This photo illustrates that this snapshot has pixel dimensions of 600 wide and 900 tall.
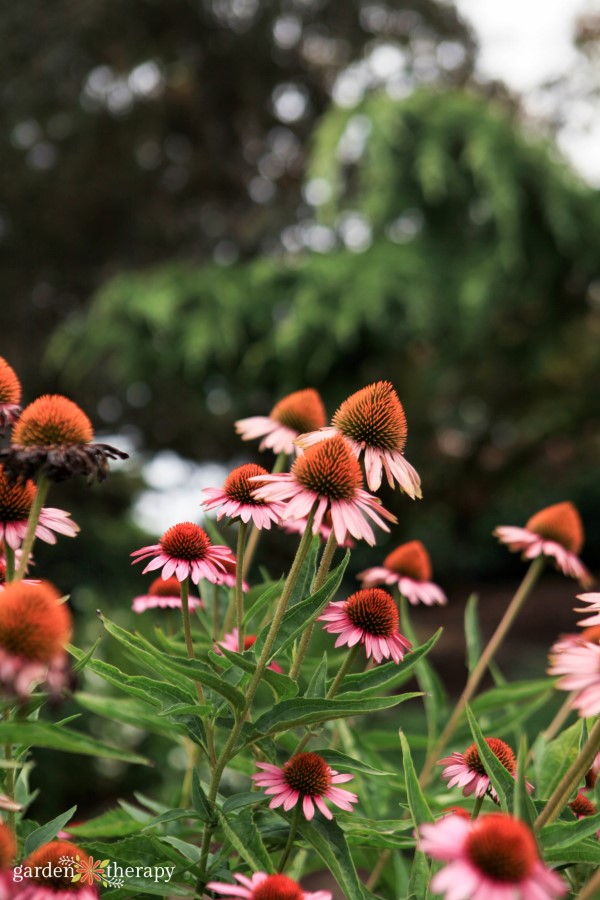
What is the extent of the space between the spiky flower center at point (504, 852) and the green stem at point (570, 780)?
0.10 meters

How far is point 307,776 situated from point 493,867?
8.5 inches

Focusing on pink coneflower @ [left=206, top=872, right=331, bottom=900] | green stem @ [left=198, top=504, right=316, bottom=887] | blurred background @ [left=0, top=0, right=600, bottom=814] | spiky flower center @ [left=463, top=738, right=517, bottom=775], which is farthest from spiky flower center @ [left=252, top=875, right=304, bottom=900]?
blurred background @ [left=0, top=0, right=600, bottom=814]

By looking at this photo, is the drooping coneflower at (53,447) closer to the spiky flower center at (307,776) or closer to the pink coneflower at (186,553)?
the pink coneflower at (186,553)

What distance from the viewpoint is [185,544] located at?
2.19ft

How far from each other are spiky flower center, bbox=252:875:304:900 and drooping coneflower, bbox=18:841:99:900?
101 mm

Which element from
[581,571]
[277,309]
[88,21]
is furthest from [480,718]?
[88,21]

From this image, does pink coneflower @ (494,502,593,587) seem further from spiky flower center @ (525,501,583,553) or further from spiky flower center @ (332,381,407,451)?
spiky flower center @ (332,381,407,451)

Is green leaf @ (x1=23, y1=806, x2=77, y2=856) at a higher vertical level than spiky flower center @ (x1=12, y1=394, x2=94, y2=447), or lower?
lower

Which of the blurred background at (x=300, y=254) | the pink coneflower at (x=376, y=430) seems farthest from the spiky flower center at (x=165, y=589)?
the blurred background at (x=300, y=254)

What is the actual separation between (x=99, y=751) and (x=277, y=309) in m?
4.29

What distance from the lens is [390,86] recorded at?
6430 millimetres

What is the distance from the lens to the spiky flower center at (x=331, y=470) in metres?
0.58

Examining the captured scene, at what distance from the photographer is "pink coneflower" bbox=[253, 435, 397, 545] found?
0.58 m

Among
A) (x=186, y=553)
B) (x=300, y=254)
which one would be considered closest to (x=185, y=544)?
(x=186, y=553)
